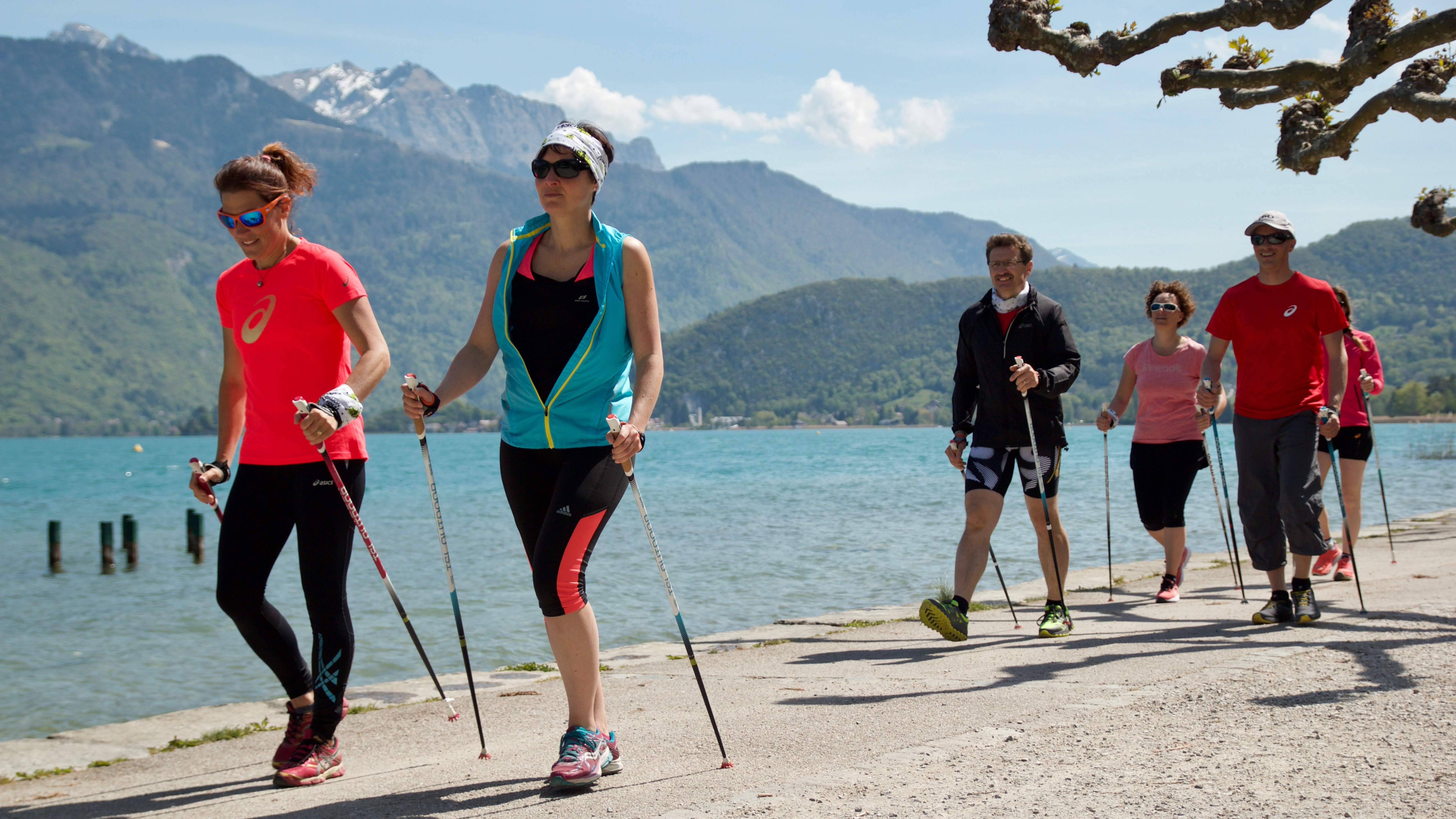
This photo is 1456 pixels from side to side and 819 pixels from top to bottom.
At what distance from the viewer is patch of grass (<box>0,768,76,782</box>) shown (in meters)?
4.68

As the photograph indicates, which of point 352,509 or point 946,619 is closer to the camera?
point 352,509

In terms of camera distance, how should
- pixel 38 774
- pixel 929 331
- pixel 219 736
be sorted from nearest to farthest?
pixel 38 774
pixel 219 736
pixel 929 331

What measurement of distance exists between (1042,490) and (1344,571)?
162 inches

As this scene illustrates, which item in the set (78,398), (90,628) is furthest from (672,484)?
Answer: (78,398)

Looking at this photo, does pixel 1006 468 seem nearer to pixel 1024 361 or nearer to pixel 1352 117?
pixel 1024 361

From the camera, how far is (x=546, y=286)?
3.95 metres

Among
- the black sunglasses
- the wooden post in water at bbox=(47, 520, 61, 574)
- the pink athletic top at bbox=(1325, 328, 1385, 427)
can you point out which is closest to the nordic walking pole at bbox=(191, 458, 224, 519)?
the black sunglasses

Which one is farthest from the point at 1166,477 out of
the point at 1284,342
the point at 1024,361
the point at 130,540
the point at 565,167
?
the point at 130,540

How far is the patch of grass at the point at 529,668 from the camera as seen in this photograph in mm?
7285

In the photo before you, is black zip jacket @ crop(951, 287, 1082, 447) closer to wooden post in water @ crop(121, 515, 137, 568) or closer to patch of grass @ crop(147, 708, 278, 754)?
patch of grass @ crop(147, 708, 278, 754)

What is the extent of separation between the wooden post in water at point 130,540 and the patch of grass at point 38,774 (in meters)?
23.2

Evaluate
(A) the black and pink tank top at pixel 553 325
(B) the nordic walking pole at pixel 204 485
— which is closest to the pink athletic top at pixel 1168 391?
(A) the black and pink tank top at pixel 553 325

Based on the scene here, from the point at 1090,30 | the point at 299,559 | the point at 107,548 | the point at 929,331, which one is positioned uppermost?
the point at 929,331

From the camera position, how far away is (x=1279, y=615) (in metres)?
6.60
